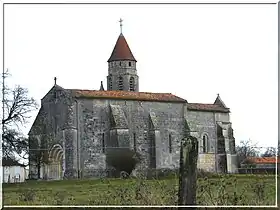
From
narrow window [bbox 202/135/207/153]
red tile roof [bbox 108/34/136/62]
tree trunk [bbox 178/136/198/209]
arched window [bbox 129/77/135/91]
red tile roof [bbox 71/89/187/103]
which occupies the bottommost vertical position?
tree trunk [bbox 178/136/198/209]

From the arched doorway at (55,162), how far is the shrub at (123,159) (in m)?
3.41

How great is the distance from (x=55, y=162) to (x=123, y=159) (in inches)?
191

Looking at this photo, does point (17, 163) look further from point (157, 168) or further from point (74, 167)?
point (157, 168)

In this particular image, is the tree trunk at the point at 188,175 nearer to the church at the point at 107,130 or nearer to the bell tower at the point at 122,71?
the church at the point at 107,130

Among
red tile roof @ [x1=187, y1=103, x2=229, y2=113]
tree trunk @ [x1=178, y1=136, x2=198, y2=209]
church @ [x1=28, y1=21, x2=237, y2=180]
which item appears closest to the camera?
tree trunk @ [x1=178, y1=136, x2=198, y2=209]

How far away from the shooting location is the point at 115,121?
4450 centimetres

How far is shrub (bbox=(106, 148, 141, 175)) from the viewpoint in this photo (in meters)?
43.3

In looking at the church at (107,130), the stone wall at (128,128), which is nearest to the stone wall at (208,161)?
the church at (107,130)

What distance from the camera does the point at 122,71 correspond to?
55156 mm

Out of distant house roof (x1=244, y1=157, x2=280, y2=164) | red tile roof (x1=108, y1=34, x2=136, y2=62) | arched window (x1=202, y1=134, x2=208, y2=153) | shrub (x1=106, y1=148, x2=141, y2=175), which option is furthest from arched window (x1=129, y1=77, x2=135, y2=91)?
distant house roof (x1=244, y1=157, x2=280, y2=164)

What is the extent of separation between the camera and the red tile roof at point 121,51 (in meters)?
52.5

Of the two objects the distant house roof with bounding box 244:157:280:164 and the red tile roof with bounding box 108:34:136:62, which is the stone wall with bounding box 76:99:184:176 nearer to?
the distant house roof with bounding box 244:157:280:164

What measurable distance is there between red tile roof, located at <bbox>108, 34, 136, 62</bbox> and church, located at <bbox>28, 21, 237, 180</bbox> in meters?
2.23

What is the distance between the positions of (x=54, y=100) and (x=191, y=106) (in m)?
11.0
